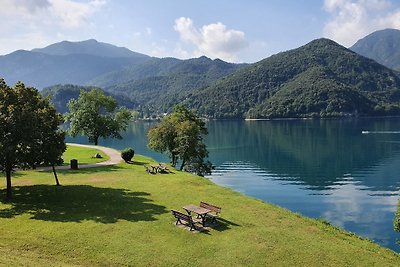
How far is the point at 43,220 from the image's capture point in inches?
1064

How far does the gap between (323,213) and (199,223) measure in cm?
3146

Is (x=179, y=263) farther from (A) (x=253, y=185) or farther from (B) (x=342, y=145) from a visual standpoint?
(B) (x=342, y=145)

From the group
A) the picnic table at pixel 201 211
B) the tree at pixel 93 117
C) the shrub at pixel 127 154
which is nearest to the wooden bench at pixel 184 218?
the picnic table at pixel 201 211

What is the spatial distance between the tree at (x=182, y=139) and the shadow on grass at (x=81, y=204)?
86.3ft

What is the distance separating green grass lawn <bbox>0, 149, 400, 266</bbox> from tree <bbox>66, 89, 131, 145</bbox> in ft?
152

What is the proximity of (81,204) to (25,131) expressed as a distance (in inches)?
294

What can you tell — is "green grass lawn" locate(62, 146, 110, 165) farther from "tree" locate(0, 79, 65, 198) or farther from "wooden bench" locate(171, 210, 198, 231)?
"wooden bench" locate(171, 210, 198, 231)

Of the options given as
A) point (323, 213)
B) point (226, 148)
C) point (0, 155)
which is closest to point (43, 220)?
point (0, 155)

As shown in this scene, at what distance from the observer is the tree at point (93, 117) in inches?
3248

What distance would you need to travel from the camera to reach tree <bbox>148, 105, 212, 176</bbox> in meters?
62.5

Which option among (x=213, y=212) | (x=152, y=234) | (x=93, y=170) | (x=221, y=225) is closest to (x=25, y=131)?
(x=152, y=234)

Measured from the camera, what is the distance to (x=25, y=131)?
3102 cm

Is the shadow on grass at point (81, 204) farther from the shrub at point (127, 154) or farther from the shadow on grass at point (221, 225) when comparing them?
the shrub at point (127, 154)

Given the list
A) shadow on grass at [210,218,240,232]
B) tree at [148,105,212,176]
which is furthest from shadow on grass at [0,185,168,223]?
tree at [148,105,212,176]
